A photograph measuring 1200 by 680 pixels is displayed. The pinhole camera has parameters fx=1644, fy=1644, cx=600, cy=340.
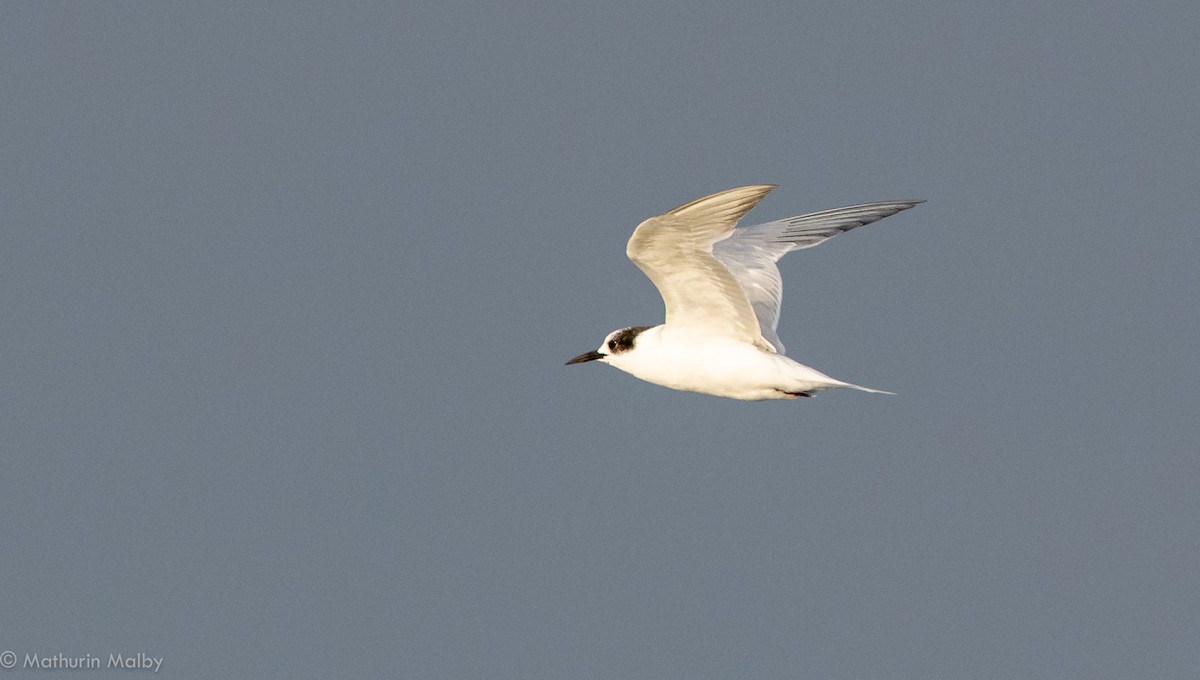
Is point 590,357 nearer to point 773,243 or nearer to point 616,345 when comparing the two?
point 616,345

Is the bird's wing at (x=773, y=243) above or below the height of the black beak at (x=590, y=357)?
above

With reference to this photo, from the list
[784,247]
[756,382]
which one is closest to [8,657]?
[756,382]

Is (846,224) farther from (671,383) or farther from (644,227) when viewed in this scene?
(644,227)

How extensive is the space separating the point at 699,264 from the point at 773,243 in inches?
122

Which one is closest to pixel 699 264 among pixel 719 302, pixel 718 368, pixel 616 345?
pixel 719 302

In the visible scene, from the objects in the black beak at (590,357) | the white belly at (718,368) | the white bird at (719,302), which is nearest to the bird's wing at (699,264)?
the white bird at (719,302)

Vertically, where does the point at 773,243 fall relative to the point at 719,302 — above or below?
above

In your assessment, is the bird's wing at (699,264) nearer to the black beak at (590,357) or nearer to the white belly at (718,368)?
the white belly at (718,368)

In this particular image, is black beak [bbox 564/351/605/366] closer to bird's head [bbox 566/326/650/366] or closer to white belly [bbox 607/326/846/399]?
bird's head [bbox 566/326/650/366]

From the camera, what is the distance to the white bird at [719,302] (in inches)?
520

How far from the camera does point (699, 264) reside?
549 inches

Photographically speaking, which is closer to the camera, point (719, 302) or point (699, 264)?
point (699, 264)

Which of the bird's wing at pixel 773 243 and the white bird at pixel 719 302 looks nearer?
the white bird at pixel 719 302

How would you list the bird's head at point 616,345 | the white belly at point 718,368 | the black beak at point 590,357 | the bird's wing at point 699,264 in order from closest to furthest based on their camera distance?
1. the bird's wing at point 699,264
2. the white belly at point 718,368
3. the bird's head at point 616,345
4. the black beak at point 590,357
